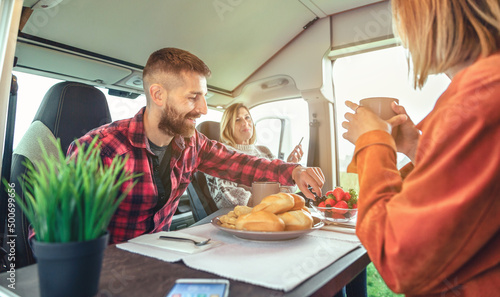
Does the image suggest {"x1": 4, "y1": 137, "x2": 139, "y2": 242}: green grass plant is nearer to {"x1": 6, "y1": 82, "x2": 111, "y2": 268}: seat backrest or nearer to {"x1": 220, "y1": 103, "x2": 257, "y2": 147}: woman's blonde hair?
{"x1": 6, "y1": 82, "x2": 111, "y2": 268}: seat backrest

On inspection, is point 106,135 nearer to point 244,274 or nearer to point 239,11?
point 244,274

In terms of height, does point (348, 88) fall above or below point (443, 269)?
above

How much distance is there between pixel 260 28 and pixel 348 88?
1019 mm

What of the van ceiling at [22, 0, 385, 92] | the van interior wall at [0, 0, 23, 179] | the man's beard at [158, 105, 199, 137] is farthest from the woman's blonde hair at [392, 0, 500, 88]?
the van ceiling at [22, 0, 385, 92]

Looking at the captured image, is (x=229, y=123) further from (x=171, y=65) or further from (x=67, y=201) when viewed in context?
(x=67, y=201)

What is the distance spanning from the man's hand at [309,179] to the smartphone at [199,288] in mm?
810

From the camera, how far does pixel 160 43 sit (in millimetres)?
2312

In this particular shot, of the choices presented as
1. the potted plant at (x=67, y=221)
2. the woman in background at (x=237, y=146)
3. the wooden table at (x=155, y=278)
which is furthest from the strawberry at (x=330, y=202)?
the woman in background at (x=237, y=146)

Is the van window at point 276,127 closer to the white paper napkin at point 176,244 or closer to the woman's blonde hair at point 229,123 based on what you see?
the woman's blonde hair at point 229,123

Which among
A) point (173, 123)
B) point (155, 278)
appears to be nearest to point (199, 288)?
point (155, 278)

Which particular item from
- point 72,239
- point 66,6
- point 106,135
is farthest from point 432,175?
point 66,6

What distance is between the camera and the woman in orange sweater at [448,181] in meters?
0.43

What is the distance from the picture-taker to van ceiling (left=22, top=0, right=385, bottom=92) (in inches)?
73.9

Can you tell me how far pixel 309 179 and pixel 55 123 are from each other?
4.14 feet
